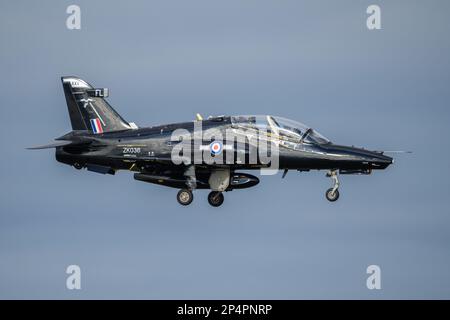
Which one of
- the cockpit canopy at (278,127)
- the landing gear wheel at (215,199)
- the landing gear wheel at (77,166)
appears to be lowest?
the landing gear wheel at (215,199)

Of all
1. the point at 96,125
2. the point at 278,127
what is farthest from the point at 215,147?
the point at 96,125

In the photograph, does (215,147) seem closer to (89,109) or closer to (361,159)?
(361,159)

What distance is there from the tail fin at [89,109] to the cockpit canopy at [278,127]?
7151 millimetres

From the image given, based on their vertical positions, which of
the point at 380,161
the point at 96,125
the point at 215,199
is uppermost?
the point at 96,125

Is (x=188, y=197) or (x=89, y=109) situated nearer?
(x=188, y=197)

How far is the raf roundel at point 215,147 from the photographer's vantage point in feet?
199

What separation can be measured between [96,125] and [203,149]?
7.51 meters

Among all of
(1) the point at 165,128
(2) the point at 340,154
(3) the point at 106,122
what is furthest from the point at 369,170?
(3) the point at 106,122

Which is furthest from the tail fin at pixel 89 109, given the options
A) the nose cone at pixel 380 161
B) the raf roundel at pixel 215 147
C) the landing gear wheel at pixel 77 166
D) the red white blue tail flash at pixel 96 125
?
the nose cone at pixel 380 161

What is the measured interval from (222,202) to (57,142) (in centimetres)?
920

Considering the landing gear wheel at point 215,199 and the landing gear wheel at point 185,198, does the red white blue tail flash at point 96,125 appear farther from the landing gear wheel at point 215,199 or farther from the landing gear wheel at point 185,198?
the landing gear wheel at point 215,199

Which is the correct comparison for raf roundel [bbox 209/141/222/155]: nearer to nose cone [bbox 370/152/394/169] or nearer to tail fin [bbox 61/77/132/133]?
tail fin [bbox 61/77/132/133]

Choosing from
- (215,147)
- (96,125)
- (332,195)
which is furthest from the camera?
(96,125)

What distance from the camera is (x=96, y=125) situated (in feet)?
214
